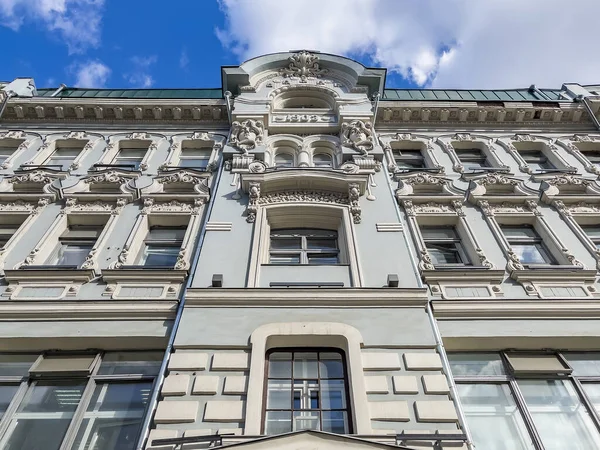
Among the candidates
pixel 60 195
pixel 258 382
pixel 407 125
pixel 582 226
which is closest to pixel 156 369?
pixel 258 382

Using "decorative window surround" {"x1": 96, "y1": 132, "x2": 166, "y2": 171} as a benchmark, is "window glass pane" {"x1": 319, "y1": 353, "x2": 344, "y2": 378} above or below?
below

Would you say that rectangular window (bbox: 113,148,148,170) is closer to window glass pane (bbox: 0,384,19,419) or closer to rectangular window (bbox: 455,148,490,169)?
window glass pane (bbox: 0,384,19,419)

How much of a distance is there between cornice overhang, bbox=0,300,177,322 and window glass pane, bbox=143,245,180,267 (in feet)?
7.29

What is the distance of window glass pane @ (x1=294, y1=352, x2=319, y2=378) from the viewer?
854 cm

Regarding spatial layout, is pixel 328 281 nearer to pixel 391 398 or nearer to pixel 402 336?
pixel 402 336

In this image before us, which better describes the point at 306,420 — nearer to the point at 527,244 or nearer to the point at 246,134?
the point at 527,244

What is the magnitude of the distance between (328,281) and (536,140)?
39.8 ft

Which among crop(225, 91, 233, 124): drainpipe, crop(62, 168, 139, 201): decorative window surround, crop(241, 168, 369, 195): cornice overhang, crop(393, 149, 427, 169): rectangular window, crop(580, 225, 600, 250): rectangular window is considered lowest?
crop(580, 225, 600, 250): rectangular window

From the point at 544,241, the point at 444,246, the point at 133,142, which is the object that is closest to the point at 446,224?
the point at 444,246

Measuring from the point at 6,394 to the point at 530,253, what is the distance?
12.4 metres

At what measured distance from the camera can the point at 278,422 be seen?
7762mm

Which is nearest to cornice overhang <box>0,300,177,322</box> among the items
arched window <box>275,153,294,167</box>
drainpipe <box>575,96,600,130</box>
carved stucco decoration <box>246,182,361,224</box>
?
carved stucco decoration <box>246,182,361,224</box>

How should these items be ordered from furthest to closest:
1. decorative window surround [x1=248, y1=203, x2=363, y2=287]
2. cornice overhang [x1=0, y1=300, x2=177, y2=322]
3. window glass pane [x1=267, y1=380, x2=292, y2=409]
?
1. decorative window surround [x1=248, y1=203, x2=363, y2=287]
2. cornice overhang [x1=0, y1=300, x2=177, y2=322]
3. window glass pane [x1=267, y1=380, x2=292, y2=409]

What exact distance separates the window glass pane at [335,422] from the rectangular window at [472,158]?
38.2ft
